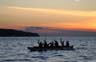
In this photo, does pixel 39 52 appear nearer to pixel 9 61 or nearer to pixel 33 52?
pixel 33 52

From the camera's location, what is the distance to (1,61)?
2314 inches

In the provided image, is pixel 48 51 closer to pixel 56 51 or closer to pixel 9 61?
pixel 56 51

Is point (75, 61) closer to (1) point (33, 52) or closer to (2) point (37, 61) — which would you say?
(2) point (37, 61)

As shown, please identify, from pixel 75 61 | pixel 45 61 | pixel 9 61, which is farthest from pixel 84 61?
pixel 9 61

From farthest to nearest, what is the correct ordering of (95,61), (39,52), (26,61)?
1. (39,52)
2. (26,61)
3. (95,61)

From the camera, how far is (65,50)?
80438 mm

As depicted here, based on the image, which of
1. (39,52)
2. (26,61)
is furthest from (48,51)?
(26,61)

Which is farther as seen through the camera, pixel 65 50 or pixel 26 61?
pixel 65 50

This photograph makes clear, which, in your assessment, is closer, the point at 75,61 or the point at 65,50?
the point at 75,61

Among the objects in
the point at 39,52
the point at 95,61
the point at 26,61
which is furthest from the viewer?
the point at 39,52

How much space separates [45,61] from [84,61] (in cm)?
681

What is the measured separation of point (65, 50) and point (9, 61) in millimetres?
23789

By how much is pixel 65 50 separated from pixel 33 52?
7.78 meters

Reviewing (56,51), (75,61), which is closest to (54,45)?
(56,51)
